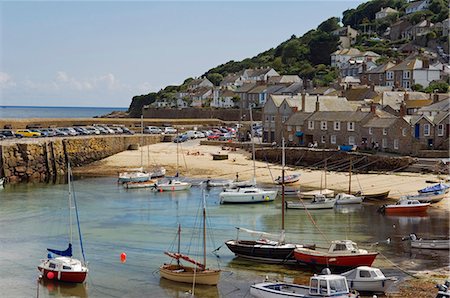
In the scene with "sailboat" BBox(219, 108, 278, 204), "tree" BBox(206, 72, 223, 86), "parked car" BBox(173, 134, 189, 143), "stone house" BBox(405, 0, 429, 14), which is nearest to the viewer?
"sailboat" BBox(219, 108, 278, 204)

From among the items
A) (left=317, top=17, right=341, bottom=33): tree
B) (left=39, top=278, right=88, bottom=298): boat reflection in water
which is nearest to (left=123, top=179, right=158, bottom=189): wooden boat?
(left=39, top=278, right=88, bottom=298): boat reflection in water

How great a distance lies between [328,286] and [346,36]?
132m

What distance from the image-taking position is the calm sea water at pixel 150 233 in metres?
25.8

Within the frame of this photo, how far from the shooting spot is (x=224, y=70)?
169 metres

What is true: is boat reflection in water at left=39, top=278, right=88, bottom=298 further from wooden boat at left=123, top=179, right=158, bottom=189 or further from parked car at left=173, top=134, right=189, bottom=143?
parked car at left=173, top=134, right=189, bottom=143

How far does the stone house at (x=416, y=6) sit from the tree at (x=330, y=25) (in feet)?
54.9

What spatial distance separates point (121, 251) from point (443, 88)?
65.8 metres

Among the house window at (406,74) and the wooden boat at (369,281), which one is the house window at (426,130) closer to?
the wooden boat at (369,281)

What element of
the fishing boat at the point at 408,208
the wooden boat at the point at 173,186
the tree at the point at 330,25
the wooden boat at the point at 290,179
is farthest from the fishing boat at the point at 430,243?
the tree at the point at 330,25

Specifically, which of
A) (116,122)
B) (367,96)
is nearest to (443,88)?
(367,96)

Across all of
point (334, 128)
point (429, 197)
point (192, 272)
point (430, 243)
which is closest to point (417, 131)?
point (334, 128)

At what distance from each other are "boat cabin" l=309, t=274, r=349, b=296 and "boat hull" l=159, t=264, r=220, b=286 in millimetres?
4494

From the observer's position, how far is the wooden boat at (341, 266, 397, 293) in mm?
23781

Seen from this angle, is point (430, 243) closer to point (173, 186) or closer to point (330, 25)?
point (173, 186)
